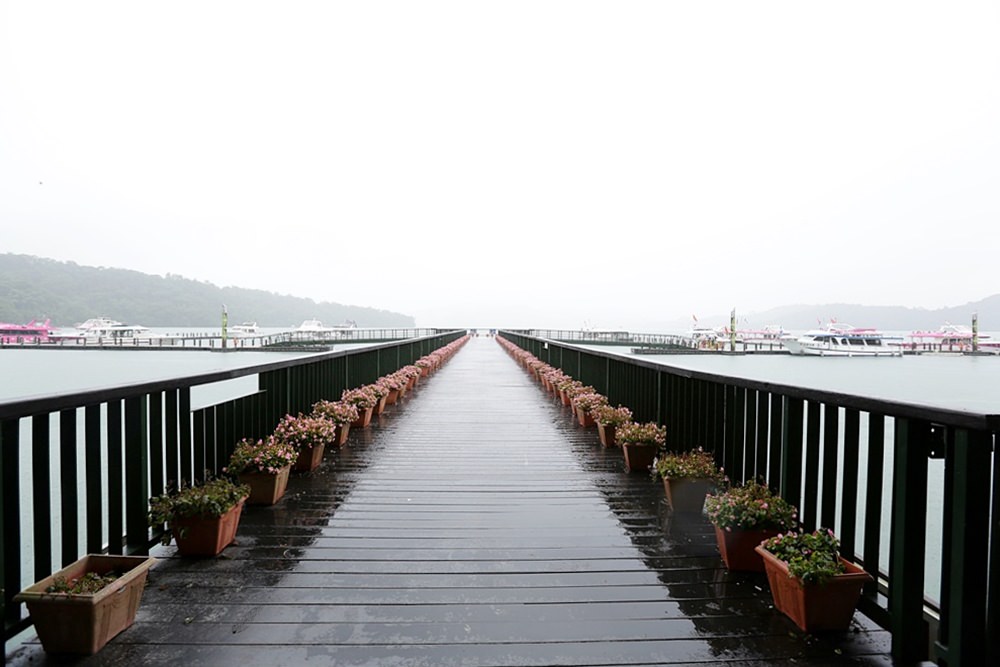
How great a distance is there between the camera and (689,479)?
3736mm

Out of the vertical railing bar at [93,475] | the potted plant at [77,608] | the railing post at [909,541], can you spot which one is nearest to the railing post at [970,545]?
the railing post at [909,541]

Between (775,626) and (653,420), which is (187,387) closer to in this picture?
(775,626)

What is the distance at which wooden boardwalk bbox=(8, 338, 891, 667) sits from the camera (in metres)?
2.14

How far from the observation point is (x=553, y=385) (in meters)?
10.8

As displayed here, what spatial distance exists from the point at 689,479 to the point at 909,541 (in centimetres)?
174

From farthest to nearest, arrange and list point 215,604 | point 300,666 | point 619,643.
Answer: point 215,604, point 619,643, point 300,666

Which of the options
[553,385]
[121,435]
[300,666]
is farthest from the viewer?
[553,385]

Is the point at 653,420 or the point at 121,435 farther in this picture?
the point at 653,420

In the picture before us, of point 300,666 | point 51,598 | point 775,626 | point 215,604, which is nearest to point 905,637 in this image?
point 775,626

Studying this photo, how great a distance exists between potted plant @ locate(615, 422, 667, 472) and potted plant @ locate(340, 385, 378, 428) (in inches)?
137

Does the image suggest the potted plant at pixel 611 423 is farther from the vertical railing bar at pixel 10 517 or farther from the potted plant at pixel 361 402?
the vertical railing bar at pixel 10 517

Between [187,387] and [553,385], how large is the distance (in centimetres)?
807

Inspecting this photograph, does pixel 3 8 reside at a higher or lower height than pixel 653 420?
higher

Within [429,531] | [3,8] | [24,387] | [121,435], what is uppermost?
[3,8]
